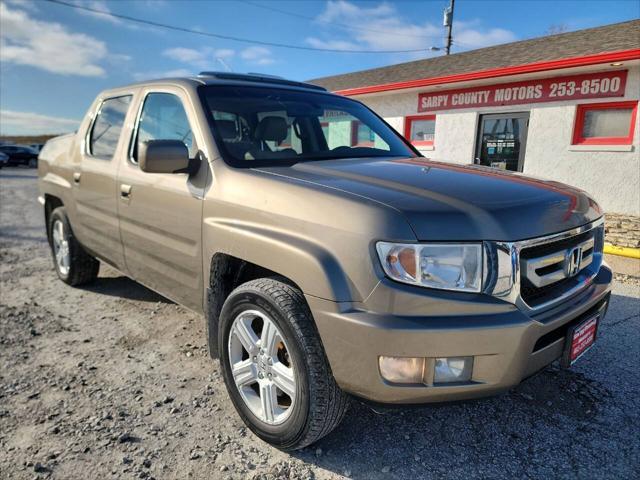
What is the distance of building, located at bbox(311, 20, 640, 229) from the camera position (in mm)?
7797

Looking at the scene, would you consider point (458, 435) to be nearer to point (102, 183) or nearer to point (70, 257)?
point (102, 183)

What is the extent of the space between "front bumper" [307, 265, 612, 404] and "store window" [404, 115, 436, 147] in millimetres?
9777

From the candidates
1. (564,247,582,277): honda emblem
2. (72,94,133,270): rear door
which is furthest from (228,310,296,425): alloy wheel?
(72,94,133,270): rear door

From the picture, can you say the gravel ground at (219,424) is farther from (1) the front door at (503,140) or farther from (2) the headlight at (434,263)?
(1) the front door at (503,140)

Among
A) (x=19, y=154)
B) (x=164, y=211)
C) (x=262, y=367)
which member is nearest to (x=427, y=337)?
(x=262, y=367)

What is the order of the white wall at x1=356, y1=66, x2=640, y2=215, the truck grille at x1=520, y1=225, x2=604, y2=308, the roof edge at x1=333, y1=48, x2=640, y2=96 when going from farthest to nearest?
the white wall at x1=356, y1=66, x2=640, y2=215
the roof edge at x1=333, y1=48, x2=640, y2=96
the truck grille at x1=520, y1=225, x2=604, y2=308

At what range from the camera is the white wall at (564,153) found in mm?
7762

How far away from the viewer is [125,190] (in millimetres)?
3395

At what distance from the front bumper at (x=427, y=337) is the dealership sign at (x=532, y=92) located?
25.5ft

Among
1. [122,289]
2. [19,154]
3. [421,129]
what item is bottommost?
[122,289]

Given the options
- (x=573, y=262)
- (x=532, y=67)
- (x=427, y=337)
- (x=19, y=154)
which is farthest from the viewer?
(x=19, y=154)

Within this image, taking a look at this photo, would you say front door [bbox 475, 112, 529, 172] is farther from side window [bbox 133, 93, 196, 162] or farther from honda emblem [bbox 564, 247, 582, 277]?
side window [bbox 133, 93, 196, 162]

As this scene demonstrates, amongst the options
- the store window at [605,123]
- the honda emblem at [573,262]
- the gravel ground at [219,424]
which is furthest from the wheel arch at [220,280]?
the store window at [605,123]

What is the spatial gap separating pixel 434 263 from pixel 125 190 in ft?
8.16
